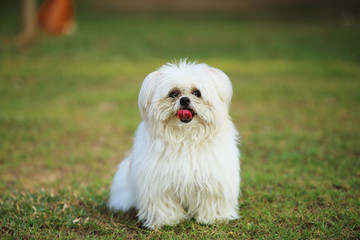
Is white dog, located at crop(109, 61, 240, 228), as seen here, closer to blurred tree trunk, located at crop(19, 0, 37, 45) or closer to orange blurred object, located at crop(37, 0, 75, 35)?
blurred tree trunk, located at crop(19, 0, 37, 45)

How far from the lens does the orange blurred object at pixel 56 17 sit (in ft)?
45.6

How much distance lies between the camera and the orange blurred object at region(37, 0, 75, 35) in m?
13.9

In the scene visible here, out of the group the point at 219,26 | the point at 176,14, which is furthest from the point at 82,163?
the point at 176,14

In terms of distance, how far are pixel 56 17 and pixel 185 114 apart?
12.4m

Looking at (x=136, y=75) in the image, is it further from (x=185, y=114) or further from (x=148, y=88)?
(x=185, y=114)

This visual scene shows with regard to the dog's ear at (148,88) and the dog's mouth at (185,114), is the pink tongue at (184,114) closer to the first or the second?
the dog's mouth at (185,114)

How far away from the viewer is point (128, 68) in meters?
A: 11.3

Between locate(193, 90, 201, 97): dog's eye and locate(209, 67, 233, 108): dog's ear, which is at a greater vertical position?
locate(209, 67, 233, 108): dog's ear

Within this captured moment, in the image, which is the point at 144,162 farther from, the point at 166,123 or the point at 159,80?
the point at 159,80

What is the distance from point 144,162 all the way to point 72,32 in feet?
41.1

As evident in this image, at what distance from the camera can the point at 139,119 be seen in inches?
292

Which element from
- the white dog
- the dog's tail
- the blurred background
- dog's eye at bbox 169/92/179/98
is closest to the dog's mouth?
the white dog

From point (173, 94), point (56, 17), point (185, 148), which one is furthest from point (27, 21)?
point (185, 148)

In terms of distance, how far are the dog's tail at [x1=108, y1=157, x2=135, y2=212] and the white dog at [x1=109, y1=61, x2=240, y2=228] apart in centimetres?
23
